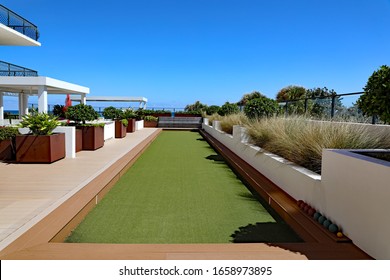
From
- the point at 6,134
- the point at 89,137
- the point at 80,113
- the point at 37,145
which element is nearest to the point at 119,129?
the point at 80,113

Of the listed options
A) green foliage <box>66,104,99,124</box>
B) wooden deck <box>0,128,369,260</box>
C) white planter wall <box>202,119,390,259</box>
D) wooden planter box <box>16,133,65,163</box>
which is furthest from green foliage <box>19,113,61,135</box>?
white planter wall <box>202,119,390,259</box>

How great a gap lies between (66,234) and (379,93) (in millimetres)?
3314

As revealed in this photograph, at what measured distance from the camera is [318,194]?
3.74m

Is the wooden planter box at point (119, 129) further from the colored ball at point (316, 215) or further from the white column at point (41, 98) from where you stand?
the colored ball at point (316, 215)

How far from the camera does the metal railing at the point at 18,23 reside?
15844 millimetres

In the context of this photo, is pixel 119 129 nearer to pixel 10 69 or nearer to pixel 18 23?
pixel 10 69

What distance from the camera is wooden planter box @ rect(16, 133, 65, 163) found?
278 inches

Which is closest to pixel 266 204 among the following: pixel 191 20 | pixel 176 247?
pixel 176 247

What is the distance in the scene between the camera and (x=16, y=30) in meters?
17.0

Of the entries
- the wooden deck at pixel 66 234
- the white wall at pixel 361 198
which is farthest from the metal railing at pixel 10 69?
the white wall at pixel 361 198

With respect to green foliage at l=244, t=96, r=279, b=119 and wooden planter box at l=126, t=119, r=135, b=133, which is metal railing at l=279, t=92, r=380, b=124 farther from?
wooden planter box at l=126, t=119, r=135, b=133

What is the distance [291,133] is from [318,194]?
2.30 meters

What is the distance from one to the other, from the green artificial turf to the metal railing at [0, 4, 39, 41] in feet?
44.2

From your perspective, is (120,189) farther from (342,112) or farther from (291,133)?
(342,112)
